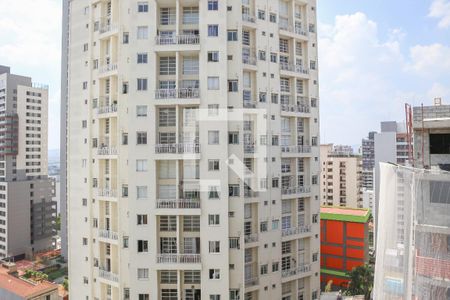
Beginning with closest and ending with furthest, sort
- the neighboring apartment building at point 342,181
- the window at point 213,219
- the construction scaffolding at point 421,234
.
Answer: the construction scaffolding at point 421,234 → the window at point 213,219 → the neighboring apartment building at point 342,181

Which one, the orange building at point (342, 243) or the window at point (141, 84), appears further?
the orange building at point (342, 243)

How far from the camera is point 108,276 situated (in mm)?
20969

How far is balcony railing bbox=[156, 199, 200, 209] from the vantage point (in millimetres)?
18875

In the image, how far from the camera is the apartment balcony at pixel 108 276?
20.5 meters

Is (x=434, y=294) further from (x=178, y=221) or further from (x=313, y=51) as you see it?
(x=313, y=51)

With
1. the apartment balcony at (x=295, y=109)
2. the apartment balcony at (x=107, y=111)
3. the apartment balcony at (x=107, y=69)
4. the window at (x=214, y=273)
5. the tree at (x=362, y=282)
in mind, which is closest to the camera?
the window at (x=214, y=273)

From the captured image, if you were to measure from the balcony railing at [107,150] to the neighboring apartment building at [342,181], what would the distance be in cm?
5691

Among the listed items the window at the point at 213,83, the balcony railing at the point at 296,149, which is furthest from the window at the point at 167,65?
the balcony railing at the point at 296,149

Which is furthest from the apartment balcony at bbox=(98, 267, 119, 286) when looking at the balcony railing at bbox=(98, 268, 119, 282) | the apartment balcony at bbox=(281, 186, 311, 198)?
the apartment balcony at bbox=(281, 186, 311, 198)

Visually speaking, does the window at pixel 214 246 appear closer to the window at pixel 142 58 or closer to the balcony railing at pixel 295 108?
the balcony railing at pixel 295 108

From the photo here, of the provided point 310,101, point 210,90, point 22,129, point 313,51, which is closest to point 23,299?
point 210,90

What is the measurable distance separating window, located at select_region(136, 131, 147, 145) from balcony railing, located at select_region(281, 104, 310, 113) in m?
9.39

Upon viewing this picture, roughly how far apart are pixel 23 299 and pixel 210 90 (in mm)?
26359

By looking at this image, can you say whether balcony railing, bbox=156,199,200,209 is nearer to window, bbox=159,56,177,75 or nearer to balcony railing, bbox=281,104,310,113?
window, bbox=159,56,177,75
